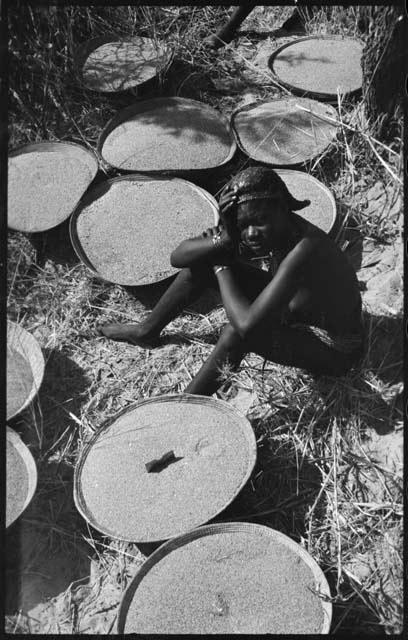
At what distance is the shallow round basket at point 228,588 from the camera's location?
6.17 ft

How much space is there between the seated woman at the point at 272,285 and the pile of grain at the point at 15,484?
0.67 meters

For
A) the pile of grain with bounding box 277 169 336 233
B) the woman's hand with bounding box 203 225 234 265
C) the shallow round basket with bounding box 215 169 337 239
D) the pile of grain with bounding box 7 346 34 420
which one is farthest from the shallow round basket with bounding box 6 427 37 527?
the pile of grain with bounding box 277 169 336 233

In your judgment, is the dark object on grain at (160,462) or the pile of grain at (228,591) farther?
the dark object on grain at (160,462)

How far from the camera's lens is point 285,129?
140 inches

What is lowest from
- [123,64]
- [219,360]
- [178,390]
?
[178,390]

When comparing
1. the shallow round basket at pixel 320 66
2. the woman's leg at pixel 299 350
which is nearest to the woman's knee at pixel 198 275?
the woman's leg at pixel 299 350

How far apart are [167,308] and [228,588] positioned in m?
1.13

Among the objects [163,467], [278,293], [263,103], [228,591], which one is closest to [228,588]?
[228,591]

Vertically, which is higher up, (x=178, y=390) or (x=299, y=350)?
(x=299, y=350)

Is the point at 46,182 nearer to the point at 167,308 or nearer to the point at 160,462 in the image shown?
the point at 167,308

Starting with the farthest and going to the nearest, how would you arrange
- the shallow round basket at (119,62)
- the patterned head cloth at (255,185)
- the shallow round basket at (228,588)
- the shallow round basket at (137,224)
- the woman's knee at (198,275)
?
1. the shallow round basket at (119,62)
2. the shallow round basket at (137,224)
3. the woman's knee at (198,275)
4. the patterned head cloth at (255,185)
5. the shallow round basket at (228,588)

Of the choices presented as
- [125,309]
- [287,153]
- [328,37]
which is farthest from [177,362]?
[328,37]

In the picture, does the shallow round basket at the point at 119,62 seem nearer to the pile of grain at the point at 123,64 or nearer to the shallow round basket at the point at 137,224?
the pile of grain at the point at 123,64

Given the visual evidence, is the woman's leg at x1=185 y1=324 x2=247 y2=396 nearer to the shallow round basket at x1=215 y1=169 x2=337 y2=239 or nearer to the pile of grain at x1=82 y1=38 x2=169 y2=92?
the shallow round basket at x1=215 y1=169 x2=337 y2=239
